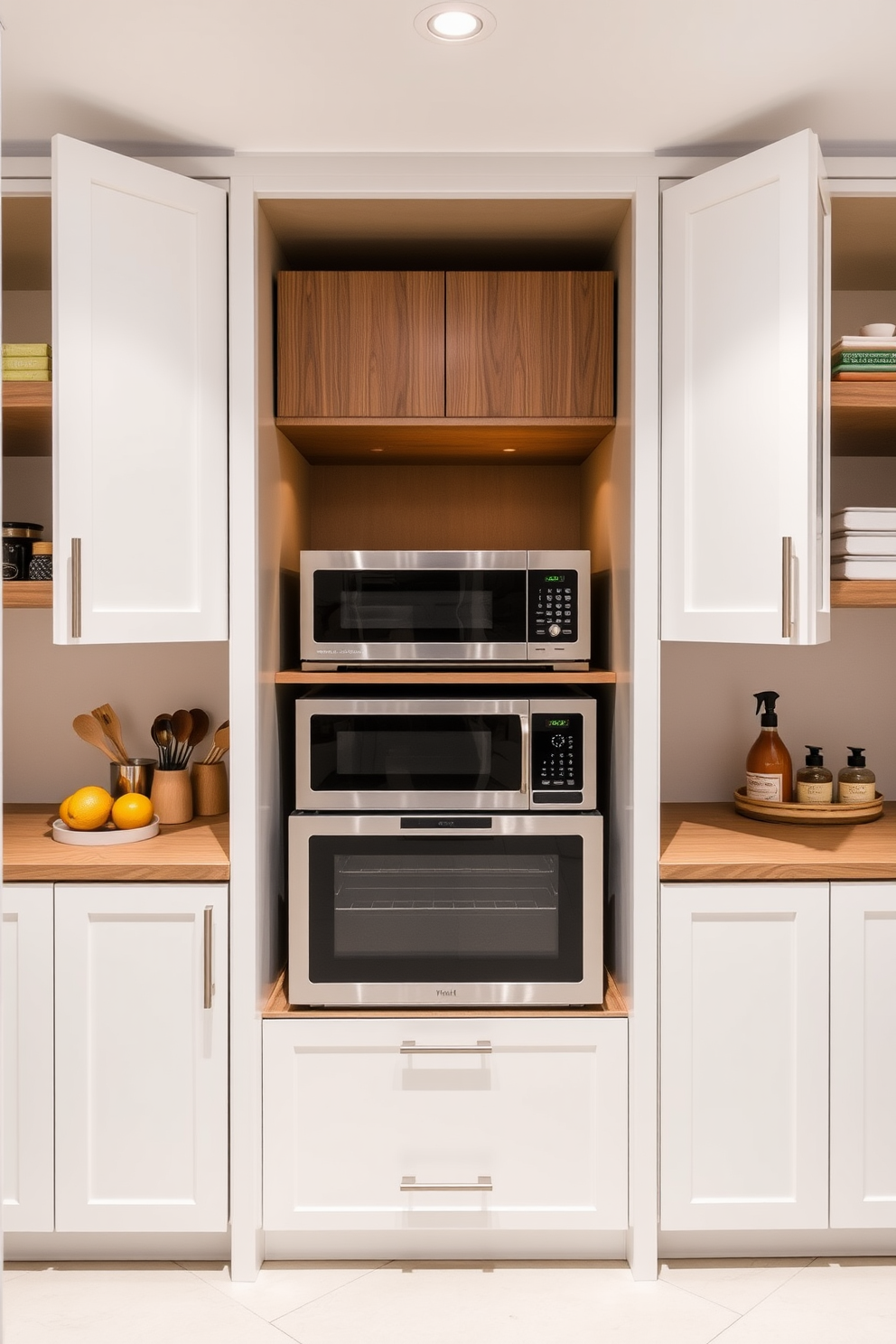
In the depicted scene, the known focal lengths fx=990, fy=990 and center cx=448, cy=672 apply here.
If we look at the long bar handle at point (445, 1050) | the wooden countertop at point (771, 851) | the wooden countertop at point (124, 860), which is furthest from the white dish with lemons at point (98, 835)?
the wooden countertop at point (771, 851)

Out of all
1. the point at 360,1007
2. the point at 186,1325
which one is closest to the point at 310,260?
the point at 360,1007

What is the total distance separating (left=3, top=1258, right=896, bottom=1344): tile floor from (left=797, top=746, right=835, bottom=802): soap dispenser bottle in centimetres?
93

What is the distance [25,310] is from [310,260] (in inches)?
28.3

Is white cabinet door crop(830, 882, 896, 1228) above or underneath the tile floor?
above

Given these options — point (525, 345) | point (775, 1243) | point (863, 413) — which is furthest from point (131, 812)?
point (863, 413)

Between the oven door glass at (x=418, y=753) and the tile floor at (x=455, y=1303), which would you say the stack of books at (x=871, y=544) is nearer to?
the oven door glass at (x=418, y=753)

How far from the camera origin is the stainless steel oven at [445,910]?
1.93 meters

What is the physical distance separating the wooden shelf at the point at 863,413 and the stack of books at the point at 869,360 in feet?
0.06

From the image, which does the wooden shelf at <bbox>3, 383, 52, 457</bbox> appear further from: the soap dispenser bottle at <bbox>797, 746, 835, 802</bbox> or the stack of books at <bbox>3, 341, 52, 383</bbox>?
the soap dispenser bottle at <bbox>797, 746, 835, 802</bbox>

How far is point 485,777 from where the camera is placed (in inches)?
76.7

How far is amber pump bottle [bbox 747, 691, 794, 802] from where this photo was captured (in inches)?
86.8

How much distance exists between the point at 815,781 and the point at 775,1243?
940 millimetres

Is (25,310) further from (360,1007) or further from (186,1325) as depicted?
(186,1325)

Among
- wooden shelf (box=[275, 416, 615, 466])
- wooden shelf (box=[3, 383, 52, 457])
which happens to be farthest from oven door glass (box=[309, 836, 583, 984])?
wooden shelf (box=[3, 383, 52, 457])
